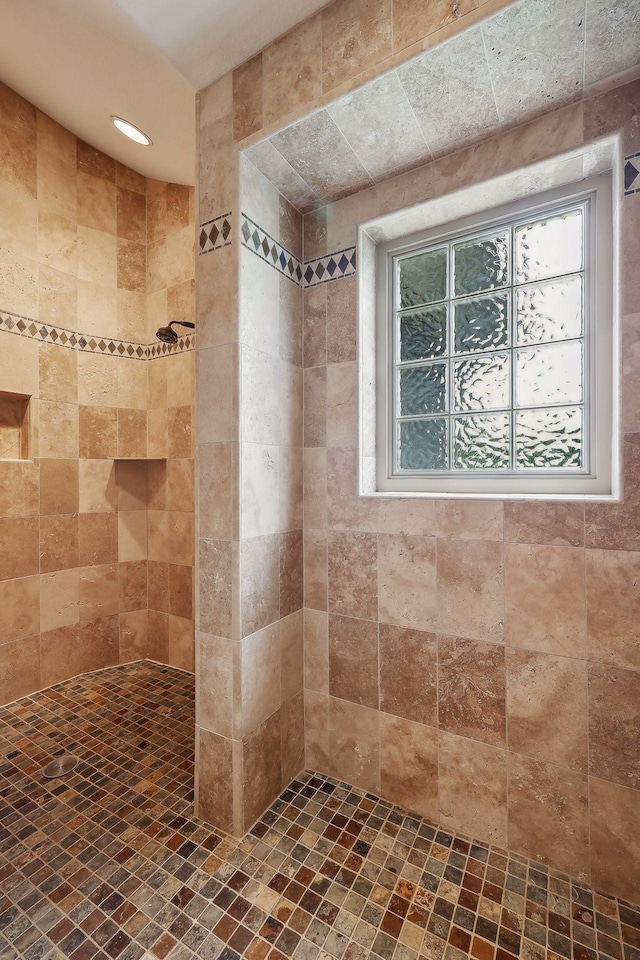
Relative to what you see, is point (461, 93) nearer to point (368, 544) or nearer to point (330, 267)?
point (330, 267)

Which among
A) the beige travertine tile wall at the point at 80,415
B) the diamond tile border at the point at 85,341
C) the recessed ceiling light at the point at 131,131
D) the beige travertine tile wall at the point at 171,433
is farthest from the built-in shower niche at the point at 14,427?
the recessed ceiling light at the point at 131,131

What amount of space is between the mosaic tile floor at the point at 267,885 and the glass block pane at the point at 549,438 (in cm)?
119

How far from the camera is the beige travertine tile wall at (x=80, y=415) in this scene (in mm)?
2178

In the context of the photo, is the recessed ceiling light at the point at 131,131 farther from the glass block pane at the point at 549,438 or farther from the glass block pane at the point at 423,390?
the glass block pane at the point at 549,438

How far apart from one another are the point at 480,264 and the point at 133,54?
142 centimetres

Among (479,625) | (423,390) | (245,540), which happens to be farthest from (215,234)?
(479,625)

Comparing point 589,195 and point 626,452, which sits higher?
point 589,195

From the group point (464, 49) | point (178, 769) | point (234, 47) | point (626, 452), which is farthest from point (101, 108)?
point (178, 769)

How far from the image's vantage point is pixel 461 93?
1198 millimetres

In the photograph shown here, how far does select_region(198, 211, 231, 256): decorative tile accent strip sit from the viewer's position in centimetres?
138

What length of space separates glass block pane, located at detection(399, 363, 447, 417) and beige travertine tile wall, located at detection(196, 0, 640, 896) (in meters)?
0.22

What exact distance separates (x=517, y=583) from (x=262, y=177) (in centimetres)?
157

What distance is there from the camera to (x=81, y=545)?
2.47 m

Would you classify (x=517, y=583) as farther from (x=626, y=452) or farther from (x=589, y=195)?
(x=589, y=195)
